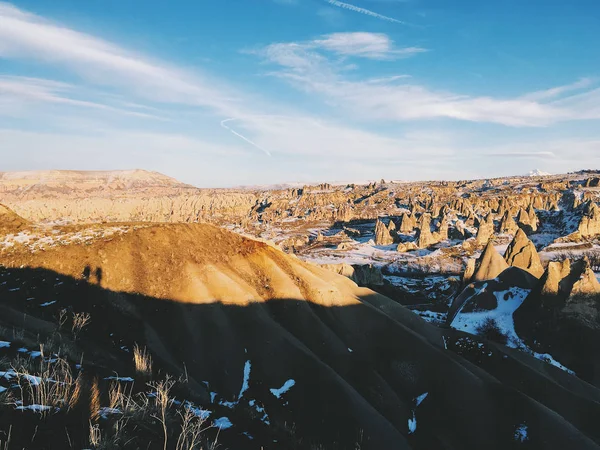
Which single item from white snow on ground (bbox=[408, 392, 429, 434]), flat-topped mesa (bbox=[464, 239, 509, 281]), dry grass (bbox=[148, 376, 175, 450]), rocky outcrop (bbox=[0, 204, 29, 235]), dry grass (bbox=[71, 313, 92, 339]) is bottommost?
white snow on ground (bbox=[408, 392, 429, 434])

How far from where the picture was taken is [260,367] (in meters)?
18.8

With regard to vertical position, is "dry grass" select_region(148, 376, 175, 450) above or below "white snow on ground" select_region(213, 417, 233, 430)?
above

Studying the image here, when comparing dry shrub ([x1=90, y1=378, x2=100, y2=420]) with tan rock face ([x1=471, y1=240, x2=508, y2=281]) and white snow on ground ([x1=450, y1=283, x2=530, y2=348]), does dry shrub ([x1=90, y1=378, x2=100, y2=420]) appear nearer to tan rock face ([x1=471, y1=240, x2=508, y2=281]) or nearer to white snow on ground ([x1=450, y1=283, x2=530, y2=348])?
white snow on ground ([x1=450, y1=283, x2=530, y2=348])

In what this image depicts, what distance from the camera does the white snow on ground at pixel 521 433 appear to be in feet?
59.9

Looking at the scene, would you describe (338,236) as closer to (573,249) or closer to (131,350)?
(573,249)

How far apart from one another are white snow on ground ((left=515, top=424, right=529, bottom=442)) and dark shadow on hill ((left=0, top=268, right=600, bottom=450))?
4 centimetres

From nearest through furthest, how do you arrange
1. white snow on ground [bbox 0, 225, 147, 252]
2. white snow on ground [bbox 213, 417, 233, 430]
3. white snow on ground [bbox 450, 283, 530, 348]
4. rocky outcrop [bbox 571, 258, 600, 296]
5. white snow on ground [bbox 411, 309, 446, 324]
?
white snow on ground [bbox 213, 417, 233, 430] < white snow on ground [bbox 0, 225, 147, 252] < rocky outcrop [bbox 571, 258, 600, 296] < white snow on ground [bbox 450, 283, 530, 348] < white snow on ground [bbox 411, 309, 446, 324]

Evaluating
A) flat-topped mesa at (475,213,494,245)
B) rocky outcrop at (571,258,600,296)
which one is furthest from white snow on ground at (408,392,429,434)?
flat-topped mesa at (475,213,494,245)

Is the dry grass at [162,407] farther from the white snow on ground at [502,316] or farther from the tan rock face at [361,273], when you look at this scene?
the tan rock face at [361,273]

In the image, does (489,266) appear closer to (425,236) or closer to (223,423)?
(223,423)

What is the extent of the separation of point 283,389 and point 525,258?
175ft

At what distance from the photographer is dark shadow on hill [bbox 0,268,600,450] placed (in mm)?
16766

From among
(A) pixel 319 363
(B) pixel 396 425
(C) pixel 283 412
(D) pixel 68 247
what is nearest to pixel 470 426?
(B) pixel 396 425

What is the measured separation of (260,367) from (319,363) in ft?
9.99
